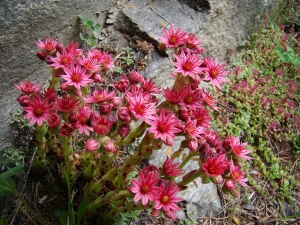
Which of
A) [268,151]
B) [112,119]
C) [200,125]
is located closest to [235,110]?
[268,151]

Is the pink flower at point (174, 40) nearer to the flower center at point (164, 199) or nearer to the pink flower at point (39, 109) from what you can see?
the pink flower at point (39, 109)

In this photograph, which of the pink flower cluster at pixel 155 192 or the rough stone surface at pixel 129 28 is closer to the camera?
the pink flower cluster at pixel 155 192

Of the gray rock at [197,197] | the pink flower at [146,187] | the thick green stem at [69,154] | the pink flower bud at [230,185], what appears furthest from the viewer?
the gray rock at [197,197]

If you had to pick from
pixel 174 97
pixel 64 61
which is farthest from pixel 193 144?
pixel 64 61

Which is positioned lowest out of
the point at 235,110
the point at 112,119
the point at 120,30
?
the point at 235,110

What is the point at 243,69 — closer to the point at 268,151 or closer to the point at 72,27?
the point at 268,151

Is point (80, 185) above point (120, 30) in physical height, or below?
below

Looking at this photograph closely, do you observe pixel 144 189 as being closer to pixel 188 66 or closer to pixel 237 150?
pixel 237 150

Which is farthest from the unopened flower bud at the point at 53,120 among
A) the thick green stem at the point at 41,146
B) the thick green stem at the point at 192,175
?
the thick green stem at the point at 192,175
